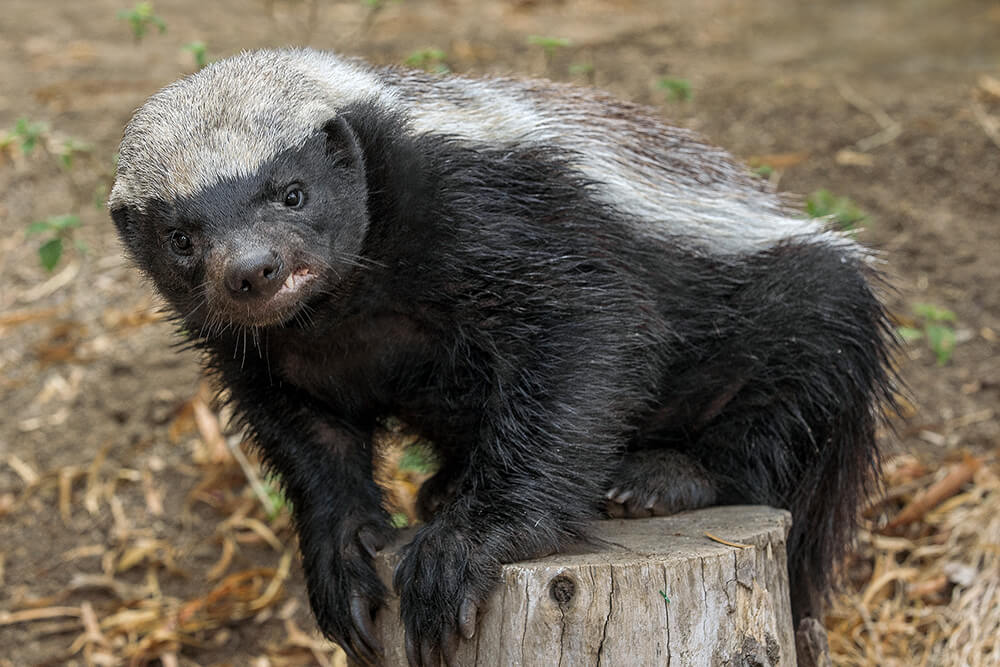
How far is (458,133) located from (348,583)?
1596 millimetres

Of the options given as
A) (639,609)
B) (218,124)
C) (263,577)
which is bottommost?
(263,577)

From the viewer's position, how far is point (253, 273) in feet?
10.8

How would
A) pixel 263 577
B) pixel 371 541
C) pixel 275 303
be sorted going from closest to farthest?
pixel 275 303 < pixel 371 541 < pixel 263 577

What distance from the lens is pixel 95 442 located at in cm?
643

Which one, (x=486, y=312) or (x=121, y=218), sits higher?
(x=121, y=218)

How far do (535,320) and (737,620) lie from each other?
1155mm

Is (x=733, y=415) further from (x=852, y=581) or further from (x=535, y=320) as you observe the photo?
(x=852, y=581)

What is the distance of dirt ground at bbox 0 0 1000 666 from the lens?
18.9 ft

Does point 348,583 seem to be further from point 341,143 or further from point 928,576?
point 928,576

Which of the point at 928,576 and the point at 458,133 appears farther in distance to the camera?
the point at 928,576

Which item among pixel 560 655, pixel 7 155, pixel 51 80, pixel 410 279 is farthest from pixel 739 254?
pixel 51 80

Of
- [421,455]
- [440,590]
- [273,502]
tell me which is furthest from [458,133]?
[273,502]

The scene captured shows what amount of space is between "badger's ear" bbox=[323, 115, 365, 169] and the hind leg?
1.45 m

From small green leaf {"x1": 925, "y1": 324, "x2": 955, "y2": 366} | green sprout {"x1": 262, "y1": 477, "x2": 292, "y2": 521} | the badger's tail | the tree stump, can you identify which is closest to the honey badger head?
the tree stump
